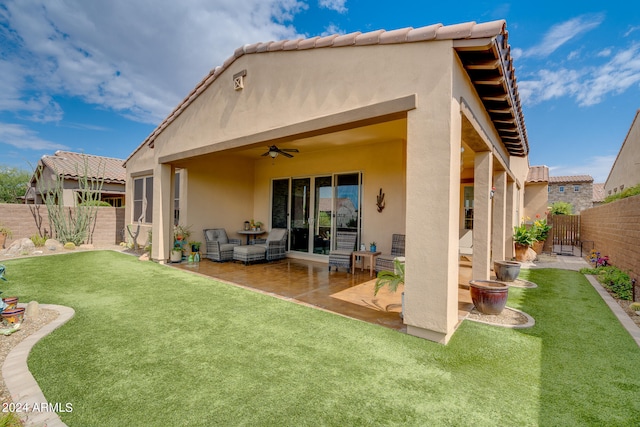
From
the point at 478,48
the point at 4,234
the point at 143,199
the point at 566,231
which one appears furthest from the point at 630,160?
the point at 4,234

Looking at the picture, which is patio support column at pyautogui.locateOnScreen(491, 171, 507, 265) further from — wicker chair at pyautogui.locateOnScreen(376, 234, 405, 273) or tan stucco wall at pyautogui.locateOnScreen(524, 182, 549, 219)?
tan stucco wall at pyautogui.locateOnScreen(524, 182, 549, 219)

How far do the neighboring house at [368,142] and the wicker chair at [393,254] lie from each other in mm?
381

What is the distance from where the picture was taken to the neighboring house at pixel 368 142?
Result: 386cm

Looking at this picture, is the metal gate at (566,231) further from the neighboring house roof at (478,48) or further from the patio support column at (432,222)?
the patio support column at (432,222)

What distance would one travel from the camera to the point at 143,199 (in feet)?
41.7

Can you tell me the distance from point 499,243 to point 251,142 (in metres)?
7.39

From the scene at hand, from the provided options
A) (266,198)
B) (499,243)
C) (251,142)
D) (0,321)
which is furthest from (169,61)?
(499,243)

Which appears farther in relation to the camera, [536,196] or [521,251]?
[536,196]

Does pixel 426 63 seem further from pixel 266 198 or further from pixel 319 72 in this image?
pixel 266 198

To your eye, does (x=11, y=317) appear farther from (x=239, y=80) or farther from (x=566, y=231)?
(x=566, y=231)

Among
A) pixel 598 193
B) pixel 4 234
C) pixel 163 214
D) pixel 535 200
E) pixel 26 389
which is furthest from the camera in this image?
pixel 598 193

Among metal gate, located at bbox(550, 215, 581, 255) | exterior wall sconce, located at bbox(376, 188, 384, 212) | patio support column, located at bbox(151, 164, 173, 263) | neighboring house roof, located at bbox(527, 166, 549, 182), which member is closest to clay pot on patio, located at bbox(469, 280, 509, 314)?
exterior wall sconce, located at bbox(376, 188, 384, 212)

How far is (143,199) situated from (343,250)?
375 inches

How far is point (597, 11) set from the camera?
9.67 m
